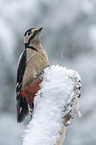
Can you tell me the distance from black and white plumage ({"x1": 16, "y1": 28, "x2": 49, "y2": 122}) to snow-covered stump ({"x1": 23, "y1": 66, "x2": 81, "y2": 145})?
81 cm

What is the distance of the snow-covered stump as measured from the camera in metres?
1.19

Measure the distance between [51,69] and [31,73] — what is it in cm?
93

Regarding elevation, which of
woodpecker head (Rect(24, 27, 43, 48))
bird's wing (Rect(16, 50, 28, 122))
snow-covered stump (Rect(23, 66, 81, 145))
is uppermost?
woodpecker head (Rect(24, 27, 43, 48))

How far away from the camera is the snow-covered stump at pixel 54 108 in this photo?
3.91 ft

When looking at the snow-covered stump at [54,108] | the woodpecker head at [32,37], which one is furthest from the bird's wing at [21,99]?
the snow-covered stump at [54,108]

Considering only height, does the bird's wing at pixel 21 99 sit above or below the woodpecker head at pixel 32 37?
below

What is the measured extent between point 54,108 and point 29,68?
1456mm

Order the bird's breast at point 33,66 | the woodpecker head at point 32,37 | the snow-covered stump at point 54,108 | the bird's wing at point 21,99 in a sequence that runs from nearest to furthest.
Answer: the snow-covered stump at point 54,108 < the bird's wing at point 21,99 < the bird's breast at point 33,66 < the woodpecker head at point 32,37

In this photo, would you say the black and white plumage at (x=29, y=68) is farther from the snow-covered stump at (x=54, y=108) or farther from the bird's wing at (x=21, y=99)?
the snow-covered stump at (x=54, y=108)

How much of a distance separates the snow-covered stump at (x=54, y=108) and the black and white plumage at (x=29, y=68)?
0.81 metres

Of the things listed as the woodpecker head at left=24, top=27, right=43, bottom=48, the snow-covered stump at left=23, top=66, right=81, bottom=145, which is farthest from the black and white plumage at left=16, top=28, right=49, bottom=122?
the snow-covered stump at left=23, top=66, right=81, bottom=145

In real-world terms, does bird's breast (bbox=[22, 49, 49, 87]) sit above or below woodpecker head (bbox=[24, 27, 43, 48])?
below

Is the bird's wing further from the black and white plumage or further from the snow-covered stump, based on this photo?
the snow-covered stump

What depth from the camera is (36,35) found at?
296 centimetres
